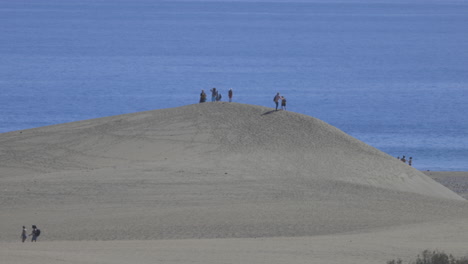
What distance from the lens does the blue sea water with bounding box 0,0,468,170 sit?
6562 centimetres

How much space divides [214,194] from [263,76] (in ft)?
200

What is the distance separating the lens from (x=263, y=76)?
3563 inches

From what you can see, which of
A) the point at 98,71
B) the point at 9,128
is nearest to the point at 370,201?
the point at 9,128

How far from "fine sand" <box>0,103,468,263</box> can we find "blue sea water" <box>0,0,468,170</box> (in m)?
17.5

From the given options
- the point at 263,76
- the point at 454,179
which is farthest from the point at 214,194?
the point at 263,76

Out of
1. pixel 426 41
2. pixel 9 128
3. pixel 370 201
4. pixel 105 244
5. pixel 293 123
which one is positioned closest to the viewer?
pixel 105 244

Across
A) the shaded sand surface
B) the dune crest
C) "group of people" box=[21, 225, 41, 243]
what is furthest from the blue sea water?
"group of people" box=[21, 225, 41, 243]

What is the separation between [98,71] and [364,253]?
74.5 meters

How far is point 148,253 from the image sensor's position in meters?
21.1

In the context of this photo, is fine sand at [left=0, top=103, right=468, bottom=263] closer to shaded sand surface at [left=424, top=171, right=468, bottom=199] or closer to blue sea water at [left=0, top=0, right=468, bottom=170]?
shaded sand surface at [left=424, top=171, right=468, bottom=199]

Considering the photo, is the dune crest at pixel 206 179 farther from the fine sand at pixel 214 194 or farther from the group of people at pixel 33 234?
the group of people at pixel 33 234

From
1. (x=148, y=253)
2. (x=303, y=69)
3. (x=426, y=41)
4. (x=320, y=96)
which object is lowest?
(x=148, y=253)

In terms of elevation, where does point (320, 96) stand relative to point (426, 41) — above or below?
below

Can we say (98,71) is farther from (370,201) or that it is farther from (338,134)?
(370,201)
